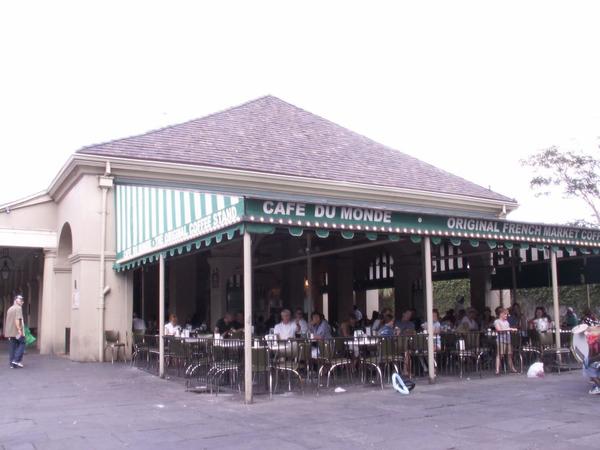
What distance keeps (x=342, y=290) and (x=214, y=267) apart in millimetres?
5255

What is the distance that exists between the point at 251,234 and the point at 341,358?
3.07 meters

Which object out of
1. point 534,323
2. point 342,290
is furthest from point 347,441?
point 342,290

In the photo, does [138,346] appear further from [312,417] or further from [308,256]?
[312,417]

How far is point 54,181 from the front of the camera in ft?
57.3

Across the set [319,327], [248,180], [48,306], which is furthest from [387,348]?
[48,306]

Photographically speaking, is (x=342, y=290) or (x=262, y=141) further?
(x=342, y=290)

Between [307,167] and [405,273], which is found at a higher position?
[307,167]

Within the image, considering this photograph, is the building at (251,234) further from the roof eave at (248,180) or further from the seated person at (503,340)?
the seated person at (503,340)

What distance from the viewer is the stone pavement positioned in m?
6.38

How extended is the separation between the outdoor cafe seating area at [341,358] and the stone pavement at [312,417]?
0.54m

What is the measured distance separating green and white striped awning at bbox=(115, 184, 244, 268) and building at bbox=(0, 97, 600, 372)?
0.16 ft

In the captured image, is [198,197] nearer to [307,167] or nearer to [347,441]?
[347,441]

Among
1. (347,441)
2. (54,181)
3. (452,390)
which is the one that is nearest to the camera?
(347,441)

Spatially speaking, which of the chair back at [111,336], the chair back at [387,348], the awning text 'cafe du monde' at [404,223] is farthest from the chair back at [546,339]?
the chair back at [111,336]
